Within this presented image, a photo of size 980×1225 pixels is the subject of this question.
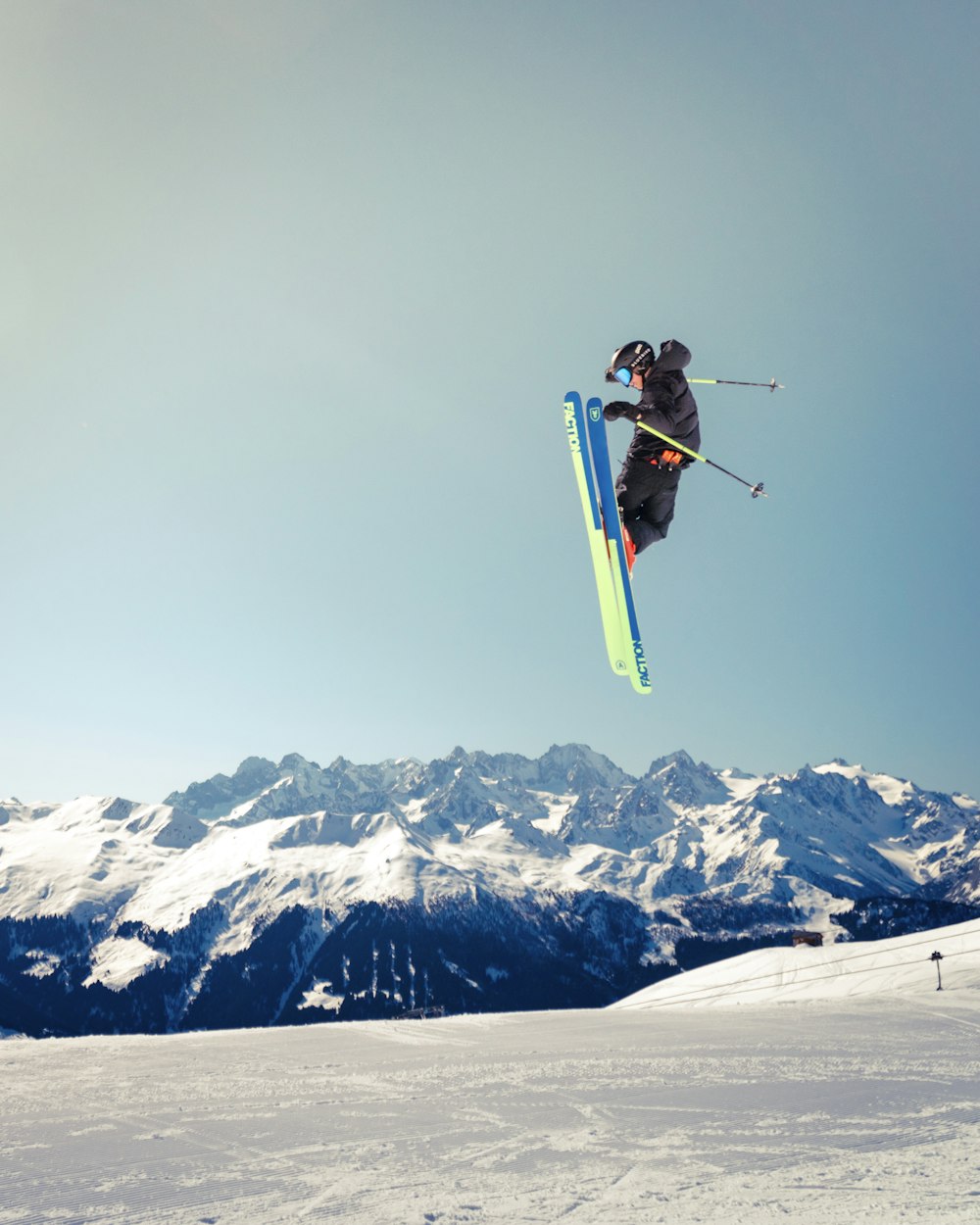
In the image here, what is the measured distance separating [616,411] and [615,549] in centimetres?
298

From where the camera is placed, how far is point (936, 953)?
29.5 meters

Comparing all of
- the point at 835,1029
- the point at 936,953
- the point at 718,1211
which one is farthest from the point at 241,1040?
the point at 936,953

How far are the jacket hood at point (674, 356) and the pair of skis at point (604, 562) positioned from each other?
275cm

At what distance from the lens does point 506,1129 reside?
851 cm

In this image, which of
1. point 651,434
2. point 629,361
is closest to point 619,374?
point 629,361

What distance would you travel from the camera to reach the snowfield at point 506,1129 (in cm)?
614

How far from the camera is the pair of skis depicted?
14.3 meters

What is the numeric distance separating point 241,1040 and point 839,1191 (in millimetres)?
15387

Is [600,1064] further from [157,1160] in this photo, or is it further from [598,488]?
[598,488]

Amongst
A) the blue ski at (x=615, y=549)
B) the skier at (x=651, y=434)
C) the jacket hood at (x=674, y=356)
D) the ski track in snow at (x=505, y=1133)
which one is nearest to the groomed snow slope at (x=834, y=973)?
the ski track in snow at (x=505, y=1133)

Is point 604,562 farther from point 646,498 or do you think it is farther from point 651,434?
point 651,434

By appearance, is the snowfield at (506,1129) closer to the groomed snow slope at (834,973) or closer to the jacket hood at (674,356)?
the jacket hood at (674,356)

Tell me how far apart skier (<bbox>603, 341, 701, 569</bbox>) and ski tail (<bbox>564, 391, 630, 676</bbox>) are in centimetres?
57

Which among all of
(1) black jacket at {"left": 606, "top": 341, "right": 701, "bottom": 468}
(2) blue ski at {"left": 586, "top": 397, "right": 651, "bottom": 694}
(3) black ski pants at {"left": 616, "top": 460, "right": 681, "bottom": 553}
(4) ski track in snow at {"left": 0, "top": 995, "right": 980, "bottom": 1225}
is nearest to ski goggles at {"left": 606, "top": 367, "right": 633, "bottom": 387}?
(1) black jacket at {"left": 606, "top": 341, "right": 701, "bottom": 468}
